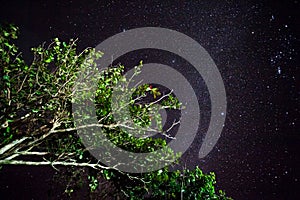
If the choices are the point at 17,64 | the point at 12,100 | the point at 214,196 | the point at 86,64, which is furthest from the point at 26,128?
the point at 214,196

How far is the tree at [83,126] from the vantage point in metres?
5.09

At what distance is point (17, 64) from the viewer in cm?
488

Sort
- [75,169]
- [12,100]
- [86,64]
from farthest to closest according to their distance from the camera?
[75,169] → [86,64] → [12,100]

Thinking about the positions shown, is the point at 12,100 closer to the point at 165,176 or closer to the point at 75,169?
the point at 75,169

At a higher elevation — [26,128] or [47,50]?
[47,50]

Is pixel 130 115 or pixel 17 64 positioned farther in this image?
pixel 130 115

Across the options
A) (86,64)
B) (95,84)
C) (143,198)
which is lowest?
(143,198)

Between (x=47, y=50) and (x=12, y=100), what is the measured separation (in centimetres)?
113

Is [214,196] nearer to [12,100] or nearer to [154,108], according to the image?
[154,108]

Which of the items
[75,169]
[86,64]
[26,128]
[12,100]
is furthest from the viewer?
[75,169]

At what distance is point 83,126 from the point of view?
221 inches

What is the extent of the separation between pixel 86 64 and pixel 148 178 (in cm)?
299

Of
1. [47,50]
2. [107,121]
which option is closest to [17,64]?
[47,50]

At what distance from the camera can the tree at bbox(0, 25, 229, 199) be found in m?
5.09
